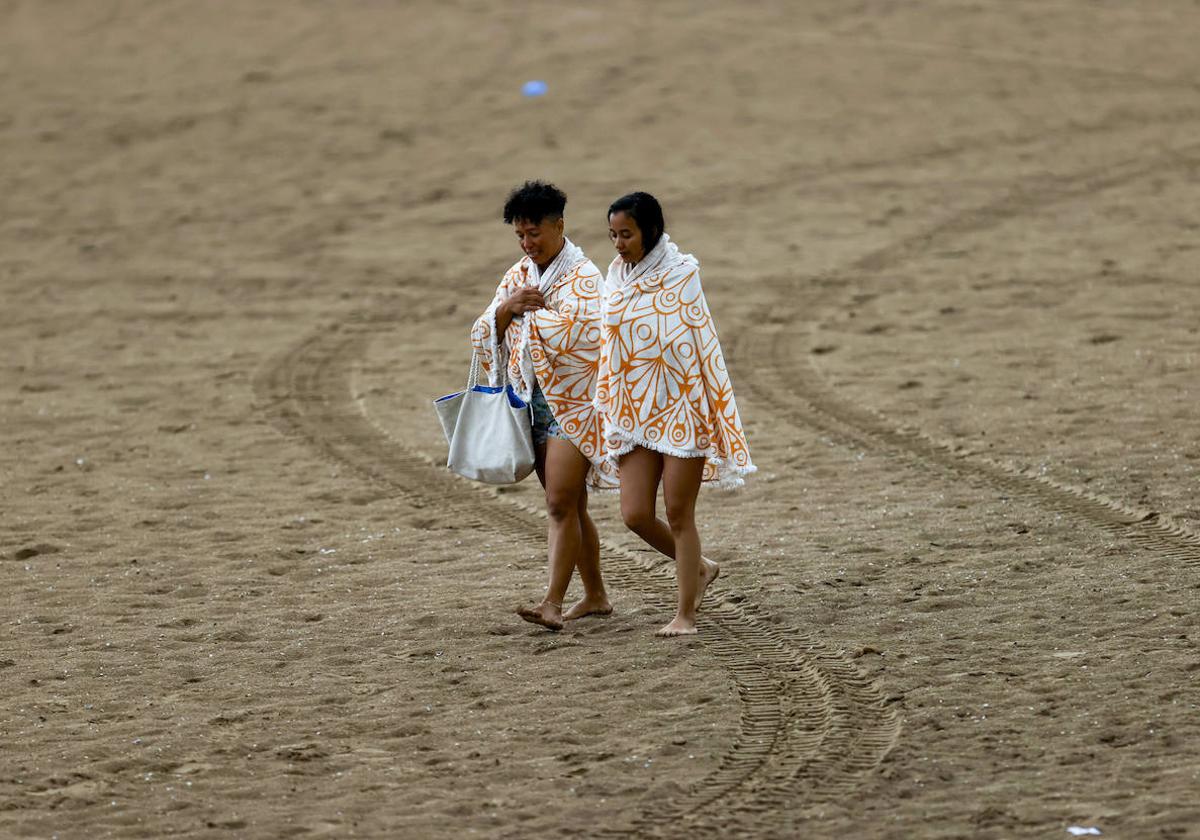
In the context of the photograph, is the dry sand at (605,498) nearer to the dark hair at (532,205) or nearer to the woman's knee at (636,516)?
the woman's knee at (636,516)

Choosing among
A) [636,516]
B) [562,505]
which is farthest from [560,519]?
[636,516]

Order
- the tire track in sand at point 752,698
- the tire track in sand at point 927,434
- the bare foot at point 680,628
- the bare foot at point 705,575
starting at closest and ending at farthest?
the tire track in sand at point 752,698 < the bare foot at point 680,628 < the bare foot at point 705,575 < the tire track in sand at point 927,434

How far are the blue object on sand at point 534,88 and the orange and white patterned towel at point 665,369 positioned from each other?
529 inches

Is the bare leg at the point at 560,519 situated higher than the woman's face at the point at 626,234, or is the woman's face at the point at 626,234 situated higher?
the woman's face at the point at 626,234

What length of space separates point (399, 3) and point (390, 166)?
19.4 feet

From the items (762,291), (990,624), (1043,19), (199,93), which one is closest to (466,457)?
(990,624)

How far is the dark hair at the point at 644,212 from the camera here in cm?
642

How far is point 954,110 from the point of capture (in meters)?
18.5

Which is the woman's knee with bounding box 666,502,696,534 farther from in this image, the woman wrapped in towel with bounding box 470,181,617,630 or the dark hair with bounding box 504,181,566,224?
the dark hair with bounding box 504,181,566,224

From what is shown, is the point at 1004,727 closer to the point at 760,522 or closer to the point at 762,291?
the point at 760,522

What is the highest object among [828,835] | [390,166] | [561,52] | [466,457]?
[561,52]

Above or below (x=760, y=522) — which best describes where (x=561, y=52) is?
above

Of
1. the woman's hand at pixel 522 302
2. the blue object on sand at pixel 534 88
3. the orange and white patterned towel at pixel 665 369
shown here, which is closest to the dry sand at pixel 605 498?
the blue object on sand at pixel 534 88

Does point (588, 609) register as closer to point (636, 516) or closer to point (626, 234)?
point (636, 516)
